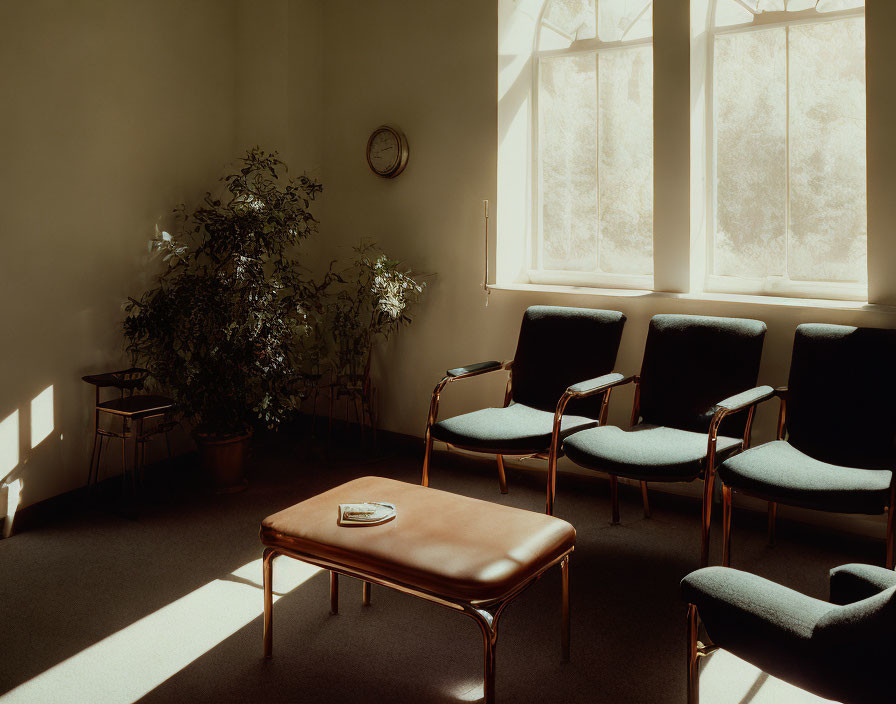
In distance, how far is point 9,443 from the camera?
12.2ft

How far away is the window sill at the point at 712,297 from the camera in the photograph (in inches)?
134

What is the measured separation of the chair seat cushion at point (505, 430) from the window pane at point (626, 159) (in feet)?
3.42

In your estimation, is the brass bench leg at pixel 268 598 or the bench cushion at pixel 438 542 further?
the brass bench leg at pixel 268 598

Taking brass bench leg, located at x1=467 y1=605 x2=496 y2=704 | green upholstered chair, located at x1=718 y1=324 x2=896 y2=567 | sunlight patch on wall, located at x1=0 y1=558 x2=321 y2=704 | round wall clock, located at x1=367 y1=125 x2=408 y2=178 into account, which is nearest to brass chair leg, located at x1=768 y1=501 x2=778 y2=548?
green upholstered chair, located at x1=718 y1=324 x2=896 y2=567

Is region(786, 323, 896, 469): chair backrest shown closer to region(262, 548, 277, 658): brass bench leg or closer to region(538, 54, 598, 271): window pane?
region(538, 54, 598, 271): window pane

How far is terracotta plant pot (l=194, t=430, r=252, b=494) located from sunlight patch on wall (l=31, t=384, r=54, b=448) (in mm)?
714

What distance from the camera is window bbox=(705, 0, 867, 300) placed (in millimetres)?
3588

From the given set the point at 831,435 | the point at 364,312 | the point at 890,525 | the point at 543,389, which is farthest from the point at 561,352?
the point at 890,525

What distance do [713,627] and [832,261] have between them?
240 cm

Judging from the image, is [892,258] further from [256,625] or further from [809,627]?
[256,625]

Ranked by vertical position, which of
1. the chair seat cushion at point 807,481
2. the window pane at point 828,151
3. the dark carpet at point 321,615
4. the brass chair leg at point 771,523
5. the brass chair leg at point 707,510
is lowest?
the dark carpet at point 321,615

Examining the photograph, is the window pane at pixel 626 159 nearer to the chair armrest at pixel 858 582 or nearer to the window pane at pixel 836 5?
the window pane at pixel 836 5

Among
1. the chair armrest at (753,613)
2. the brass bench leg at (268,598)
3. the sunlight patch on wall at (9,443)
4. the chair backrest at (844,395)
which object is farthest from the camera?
the sunlight patch on wall at (9,443)

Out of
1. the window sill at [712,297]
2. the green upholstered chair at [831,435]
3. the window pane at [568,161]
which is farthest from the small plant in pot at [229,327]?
the green upholstered chair at [831,435]
